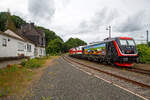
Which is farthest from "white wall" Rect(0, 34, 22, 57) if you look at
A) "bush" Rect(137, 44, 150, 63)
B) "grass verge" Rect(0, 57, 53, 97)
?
"bush" Rect(137, 44, 150, 63)

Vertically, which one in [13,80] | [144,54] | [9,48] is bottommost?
[13,80]

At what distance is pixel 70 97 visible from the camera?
3.74 metres

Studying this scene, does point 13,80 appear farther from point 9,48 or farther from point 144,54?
point 144,54

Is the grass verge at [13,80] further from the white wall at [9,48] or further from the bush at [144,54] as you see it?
the bush at [144,54]

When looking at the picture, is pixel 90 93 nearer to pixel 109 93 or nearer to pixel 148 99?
pixel 109 93

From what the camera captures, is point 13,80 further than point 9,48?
No

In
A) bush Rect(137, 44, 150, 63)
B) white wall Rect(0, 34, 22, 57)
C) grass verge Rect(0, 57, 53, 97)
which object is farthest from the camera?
bush Rect(137, 44, 150, 63)

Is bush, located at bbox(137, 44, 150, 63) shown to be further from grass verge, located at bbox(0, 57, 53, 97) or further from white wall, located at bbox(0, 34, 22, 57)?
white wall, located at bbox(0, 34, 22, 57)

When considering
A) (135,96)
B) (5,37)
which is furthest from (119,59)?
(5,37)

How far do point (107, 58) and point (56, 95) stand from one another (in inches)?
324

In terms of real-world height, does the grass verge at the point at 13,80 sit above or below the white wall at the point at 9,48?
below

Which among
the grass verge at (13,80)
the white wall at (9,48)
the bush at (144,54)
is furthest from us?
the bush at (144,54)

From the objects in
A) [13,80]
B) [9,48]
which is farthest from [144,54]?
[9,48]

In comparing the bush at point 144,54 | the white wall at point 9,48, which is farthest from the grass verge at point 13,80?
the bush at point 144,54
